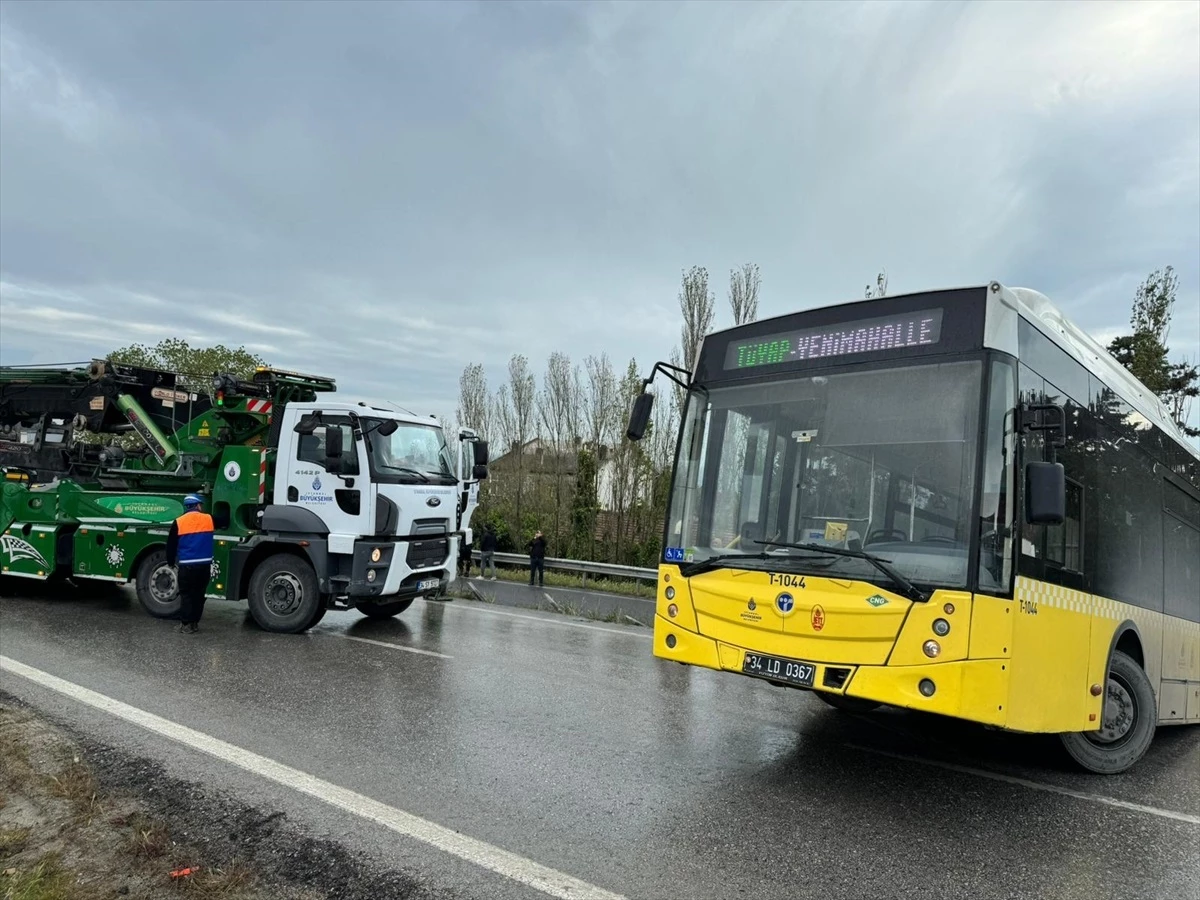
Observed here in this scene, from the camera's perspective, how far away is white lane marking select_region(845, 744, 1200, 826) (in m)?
4.72

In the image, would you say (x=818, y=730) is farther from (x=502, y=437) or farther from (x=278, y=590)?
(x=502, y=437)

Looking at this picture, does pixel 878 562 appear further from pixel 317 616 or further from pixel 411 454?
pixel 317 616

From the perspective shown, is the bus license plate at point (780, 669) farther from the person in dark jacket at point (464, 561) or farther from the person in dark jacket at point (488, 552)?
the person in dark jacket at point (488, 552)

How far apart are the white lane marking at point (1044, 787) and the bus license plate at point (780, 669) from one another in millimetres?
1513

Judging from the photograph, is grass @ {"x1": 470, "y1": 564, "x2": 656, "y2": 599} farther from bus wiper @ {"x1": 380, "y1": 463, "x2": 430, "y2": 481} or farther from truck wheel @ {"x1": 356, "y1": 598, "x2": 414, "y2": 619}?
bus wiper @ {"x1": 380, "y1": 463, "x2": 430, "y2": 481}

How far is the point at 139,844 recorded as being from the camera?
140 inches

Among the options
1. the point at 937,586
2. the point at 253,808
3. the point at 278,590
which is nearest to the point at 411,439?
the point at 278,590

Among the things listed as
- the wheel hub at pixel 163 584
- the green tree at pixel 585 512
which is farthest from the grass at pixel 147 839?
the green tree at pixel 585 512

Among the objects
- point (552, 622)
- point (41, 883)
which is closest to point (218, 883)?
point (41, 883)

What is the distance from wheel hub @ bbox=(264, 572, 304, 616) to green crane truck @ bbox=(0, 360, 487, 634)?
2 cm

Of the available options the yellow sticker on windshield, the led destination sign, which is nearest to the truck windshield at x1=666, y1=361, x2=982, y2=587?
the yellow sticker on windshield

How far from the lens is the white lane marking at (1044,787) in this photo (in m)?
4.72

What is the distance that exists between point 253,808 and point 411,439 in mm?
6106

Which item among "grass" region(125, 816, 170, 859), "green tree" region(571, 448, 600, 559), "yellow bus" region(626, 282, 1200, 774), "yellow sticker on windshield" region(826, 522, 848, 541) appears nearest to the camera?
"grass" region(125, 816, 170, 859)
